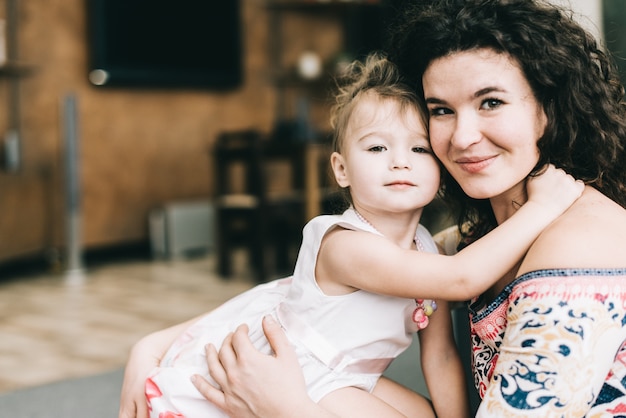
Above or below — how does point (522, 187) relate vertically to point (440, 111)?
below

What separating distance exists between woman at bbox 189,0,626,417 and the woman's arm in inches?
7.2

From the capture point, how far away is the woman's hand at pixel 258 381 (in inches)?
39.4

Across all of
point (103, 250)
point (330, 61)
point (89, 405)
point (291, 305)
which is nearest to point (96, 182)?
point (103, 250)

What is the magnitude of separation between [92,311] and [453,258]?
3.13 m

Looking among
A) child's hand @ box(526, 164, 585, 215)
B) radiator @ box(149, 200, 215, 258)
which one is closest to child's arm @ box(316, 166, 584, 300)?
child's hand @ box(526, 164, 585, 215)

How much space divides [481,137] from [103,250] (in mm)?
4902

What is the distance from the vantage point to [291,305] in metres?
1.15

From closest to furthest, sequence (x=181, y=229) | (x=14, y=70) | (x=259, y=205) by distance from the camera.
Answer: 1. (x=259, y=205)
2. (x=14, y=70)
3. (x=181, y=229)

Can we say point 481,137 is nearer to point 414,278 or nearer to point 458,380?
point 414,278

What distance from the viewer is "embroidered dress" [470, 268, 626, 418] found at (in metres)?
0.81

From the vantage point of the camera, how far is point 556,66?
959mm

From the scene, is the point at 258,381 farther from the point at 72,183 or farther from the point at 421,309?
the point at 72,183

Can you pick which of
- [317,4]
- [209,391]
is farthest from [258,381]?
[317,4]

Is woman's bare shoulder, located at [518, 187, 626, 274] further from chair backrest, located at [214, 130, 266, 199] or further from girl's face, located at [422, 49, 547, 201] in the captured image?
chair backrest, located at [214, 130, 266, 199]
